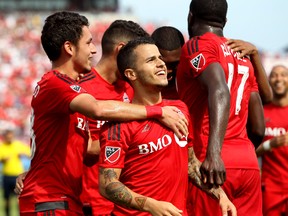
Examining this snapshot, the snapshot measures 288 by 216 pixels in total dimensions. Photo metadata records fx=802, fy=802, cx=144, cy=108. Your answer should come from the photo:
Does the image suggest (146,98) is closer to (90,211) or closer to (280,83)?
(90,211)

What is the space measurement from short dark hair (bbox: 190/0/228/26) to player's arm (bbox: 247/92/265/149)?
859 millimetres

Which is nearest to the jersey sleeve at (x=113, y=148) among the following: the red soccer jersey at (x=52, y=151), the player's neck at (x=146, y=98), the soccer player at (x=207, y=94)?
the player's neck at (x=146, y=98)

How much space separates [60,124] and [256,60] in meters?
1.90

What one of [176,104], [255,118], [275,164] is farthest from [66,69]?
[275,164]

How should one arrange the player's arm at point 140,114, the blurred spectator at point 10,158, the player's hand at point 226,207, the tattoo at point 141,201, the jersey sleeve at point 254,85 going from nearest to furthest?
1. the tattoo at point 141,201
2. the player's arm at point 140,114
3. the player's hand at point 226,207
4. the jersey sleeve at point 254,85
5. the blurred spectator at point 10,158

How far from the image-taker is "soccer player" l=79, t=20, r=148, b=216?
7.47m

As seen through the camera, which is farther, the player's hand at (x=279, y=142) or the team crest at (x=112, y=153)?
the player's hand at (x=279, y=142)

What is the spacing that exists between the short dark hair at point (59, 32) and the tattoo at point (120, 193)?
1535 mm

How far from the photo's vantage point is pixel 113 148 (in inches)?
220

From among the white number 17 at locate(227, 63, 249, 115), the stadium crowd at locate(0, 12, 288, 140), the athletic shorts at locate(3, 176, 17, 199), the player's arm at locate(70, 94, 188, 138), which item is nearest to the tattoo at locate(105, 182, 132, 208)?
the player's arm at locate(70, 94, 188, 138)

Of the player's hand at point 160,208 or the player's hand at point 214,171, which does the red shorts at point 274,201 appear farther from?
the player's hand at point 160,208

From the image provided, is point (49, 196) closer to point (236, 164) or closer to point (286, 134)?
point (236, 164)

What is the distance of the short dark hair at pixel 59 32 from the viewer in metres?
6.59

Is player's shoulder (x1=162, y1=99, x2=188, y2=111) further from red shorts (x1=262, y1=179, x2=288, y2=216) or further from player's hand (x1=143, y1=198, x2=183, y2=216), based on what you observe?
red shorts (x1=262, y1=179, x2=288, y2=216)
